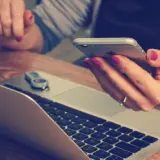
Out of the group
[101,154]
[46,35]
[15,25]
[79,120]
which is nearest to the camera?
[101,154]

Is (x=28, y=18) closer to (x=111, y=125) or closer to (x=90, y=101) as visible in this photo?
(x=90, y=101)

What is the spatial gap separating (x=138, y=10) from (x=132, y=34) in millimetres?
63

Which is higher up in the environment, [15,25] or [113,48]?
[113,48]

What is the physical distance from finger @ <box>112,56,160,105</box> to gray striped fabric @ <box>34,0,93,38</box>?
1.90 ft

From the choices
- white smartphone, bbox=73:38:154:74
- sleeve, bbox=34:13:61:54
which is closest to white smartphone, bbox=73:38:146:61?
white smartphone, bbox=73:38:154:74

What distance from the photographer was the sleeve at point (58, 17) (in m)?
1.24

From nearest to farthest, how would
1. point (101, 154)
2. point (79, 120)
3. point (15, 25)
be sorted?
1. point (101, 154)
2. point (79, 120)
3. point (15, 25)

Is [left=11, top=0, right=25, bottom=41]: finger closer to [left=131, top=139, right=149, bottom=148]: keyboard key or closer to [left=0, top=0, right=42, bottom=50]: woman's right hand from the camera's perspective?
[left=0, top=0, right=42, bottom=50]: woman's right hand

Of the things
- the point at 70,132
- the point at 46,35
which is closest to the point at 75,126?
the point at 70,132

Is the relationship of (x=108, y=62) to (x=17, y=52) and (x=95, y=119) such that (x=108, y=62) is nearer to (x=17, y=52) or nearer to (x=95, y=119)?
(x=95, y=119)

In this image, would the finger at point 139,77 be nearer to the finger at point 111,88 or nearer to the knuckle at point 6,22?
the finger at point 111,88

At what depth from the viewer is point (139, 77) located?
70 centimetres

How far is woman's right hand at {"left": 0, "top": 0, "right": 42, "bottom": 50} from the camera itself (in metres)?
0.98

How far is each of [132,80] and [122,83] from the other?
2cm
